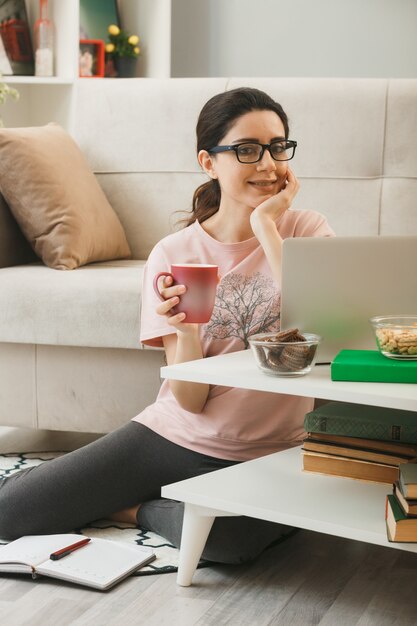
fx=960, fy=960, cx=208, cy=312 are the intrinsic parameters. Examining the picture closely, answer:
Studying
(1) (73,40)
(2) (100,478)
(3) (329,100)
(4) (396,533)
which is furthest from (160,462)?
(1) (73,40)

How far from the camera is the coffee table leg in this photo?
163cm

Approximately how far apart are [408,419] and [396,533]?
274 millimetres

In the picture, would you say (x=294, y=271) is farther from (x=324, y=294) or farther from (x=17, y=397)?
(x=17, y=397)

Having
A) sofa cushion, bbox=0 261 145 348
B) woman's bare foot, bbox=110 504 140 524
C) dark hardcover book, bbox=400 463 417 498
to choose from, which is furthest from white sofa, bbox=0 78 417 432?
dark hardcover book, bbox=400 463 417 498

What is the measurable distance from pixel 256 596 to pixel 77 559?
1.11ft

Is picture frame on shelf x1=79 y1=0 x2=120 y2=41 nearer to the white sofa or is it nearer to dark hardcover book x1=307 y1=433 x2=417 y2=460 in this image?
the white sofa

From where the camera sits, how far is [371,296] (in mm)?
1549

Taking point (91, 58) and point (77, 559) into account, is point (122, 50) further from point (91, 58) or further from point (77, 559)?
point (77, 559)

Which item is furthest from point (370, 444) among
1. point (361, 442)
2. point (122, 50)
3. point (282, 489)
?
Result: point (122, 50)

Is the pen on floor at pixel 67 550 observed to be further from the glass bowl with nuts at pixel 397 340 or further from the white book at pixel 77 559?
the glass bowl with nuts at pixel 397 340

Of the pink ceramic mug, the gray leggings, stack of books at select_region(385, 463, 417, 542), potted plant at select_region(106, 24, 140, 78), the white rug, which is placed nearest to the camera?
stack of books at select_region(385, 463, 417, 542)

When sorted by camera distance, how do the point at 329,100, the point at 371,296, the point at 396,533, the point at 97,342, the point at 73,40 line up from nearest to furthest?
the point at 396,533
the point at 371,296
the point at 97,342
the point at 329,100
the point at 73,40

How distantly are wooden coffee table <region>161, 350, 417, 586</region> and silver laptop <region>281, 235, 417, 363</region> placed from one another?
7 cm

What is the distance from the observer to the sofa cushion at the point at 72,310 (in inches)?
91.8
